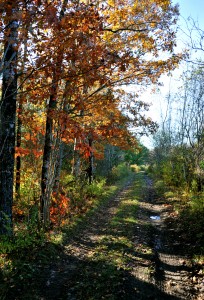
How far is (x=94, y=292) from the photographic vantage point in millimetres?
4914

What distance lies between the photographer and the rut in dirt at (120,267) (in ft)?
16.3

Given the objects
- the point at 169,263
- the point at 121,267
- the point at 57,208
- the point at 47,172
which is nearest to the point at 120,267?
the point at 121,267

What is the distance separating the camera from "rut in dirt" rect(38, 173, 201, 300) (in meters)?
4.97

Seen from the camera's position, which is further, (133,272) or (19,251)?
(19,251)

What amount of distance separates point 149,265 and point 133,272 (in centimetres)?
61

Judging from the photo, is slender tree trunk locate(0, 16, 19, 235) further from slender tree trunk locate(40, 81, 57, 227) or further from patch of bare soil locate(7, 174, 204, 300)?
patch of bare soil locate(7, 174, 204, 300)

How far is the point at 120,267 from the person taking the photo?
6039 millimetres

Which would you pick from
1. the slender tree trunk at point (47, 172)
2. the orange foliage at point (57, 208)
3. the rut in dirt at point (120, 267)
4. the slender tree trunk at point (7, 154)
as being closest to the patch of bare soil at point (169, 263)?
the rut in dirt at point (120, 267)

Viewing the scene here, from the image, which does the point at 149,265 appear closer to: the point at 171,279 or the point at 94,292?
the point at 171,279

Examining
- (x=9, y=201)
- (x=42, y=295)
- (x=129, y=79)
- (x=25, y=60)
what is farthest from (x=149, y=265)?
(x=129, y=79)

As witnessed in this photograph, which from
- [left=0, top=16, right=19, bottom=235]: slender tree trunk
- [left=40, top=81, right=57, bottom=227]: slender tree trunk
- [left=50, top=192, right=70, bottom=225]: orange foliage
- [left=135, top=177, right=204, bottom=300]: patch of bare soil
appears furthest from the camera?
[left=50, top=192, right=70, bottom=225]: orange foliage

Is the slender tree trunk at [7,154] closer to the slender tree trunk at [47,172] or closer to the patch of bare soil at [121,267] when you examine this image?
the slender tree trunk at [47,172]

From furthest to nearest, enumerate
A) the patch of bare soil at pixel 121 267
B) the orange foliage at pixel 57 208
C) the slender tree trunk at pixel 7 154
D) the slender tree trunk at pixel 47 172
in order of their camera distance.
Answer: the orange foliage at pixel 57 208 → the slender tree trunk at pixel 47 172 → the slender tree trunk at pixel 7 154 → the patch of bare soil at pixel 121 267

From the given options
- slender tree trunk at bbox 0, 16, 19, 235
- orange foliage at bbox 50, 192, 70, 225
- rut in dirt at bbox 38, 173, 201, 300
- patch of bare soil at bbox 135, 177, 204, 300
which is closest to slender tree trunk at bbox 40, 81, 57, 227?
orange foliage at bbox 50, 192, 70, 225
